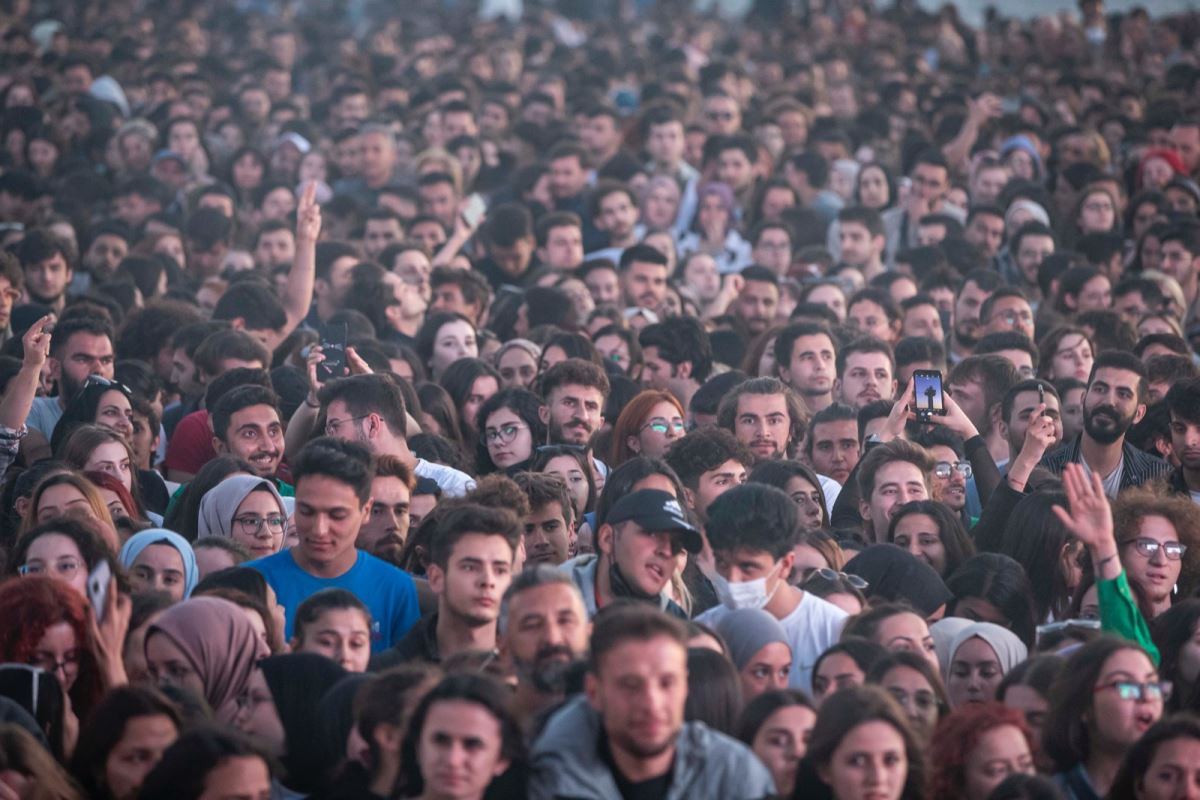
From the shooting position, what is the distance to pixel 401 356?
35.1 ft

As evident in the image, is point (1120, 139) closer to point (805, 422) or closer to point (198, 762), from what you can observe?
point (805, 422)

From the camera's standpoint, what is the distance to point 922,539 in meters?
8.03

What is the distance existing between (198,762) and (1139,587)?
3953mm

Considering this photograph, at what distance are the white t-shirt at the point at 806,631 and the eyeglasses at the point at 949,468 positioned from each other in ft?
6.90

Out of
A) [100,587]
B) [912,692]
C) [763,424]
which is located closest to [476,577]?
[100,587]

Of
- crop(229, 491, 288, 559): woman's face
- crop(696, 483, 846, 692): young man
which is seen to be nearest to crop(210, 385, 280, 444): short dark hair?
crop(229, 491, 288, 559): woman's face

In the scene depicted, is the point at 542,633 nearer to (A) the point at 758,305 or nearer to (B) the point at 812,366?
(B) the point at 812,366

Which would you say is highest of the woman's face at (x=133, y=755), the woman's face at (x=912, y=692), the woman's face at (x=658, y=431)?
the woman's face at (x=658, y=431)

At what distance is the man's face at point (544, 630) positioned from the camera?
5840 millimetres

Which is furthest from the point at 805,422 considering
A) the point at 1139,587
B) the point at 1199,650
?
the point at 1199,650

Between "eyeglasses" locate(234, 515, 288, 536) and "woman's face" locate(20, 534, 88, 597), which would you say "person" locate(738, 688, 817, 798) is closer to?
"woman's face" locate(20, 534, 88, 597)

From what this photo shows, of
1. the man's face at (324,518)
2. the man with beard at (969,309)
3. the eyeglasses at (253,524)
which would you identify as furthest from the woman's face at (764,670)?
the man with beard at (969,309)

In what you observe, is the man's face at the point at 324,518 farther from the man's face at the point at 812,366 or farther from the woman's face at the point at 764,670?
the man's face at the point at 812,366

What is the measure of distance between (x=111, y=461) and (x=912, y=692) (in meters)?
3.86
